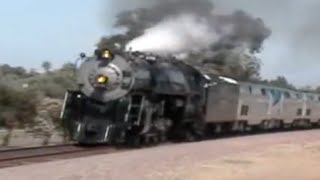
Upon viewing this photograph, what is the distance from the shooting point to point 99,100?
2205cm

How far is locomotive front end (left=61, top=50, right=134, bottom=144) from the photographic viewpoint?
2142 cm

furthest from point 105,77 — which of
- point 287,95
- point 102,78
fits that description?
point 287,95

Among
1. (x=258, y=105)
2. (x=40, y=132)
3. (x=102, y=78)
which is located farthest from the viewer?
(x=258, y=105)

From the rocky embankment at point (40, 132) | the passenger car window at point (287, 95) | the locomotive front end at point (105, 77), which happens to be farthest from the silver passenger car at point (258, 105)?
the rocky embankment at point (40, 132)

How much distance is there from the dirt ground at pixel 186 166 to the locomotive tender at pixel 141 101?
1.17m

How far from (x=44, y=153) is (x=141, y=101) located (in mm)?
4265

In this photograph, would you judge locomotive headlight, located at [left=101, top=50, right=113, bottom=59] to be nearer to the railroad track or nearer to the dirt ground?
the railroad track

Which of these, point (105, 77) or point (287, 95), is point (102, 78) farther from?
point (287, 95)

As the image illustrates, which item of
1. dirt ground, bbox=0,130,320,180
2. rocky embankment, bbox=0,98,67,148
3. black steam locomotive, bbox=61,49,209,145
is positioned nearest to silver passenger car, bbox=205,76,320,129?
black steam locomotive, bbox=61,49,209,145

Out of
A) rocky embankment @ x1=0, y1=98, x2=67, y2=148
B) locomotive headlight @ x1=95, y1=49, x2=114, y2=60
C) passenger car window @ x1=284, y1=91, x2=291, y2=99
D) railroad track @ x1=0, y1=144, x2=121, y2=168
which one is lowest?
railroad track @ x1=0, y1=144, x2=121, y2=168

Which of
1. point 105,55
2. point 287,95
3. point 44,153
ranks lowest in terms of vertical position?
point 44,153

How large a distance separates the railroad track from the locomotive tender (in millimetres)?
644

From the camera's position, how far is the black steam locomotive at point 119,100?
21531mm

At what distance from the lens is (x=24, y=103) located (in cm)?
2847
